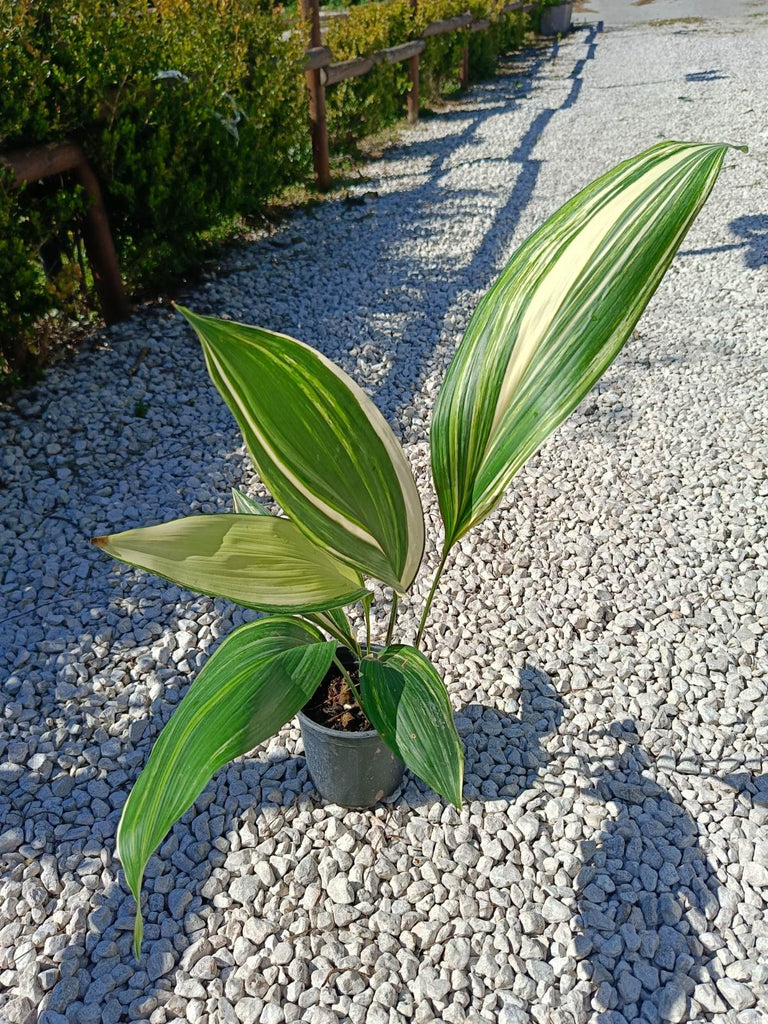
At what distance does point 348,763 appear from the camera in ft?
4.64

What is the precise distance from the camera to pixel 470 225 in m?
4.62

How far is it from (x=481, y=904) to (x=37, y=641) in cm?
126

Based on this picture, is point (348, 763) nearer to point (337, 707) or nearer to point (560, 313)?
point (337, 707)

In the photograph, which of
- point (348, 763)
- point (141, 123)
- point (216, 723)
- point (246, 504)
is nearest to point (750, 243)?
point (141, 123)

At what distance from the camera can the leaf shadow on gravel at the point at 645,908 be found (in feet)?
4.04

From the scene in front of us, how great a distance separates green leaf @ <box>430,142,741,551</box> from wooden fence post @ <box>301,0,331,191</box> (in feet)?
14.7

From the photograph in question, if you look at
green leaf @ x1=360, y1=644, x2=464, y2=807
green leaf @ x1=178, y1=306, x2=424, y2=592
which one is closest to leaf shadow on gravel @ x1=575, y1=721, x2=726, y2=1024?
green leaf @ x1=360, y1=644, x2=464, y2=807

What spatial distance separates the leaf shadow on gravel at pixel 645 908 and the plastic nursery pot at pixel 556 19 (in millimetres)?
13801

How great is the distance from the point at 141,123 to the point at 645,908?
3290mm

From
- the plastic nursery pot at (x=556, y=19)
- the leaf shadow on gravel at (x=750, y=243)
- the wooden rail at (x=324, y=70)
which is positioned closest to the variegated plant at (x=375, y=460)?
the leaf shadow on gravel at (x=750, y=243)

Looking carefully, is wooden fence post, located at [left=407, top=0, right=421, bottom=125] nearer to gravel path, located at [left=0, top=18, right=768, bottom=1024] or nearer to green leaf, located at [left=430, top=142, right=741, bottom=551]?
gravel path, located at [left=0, top=18, right=768, bottom=1024]

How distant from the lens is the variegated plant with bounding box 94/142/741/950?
2.85 feet

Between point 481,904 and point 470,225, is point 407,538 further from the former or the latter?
point 470,225

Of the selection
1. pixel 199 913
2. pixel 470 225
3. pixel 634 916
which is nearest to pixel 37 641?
pixel 199 913
